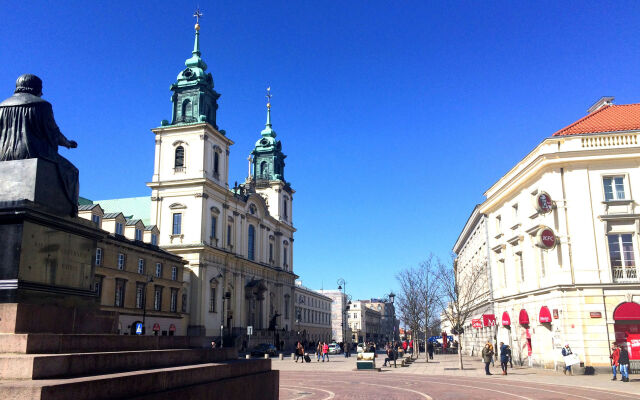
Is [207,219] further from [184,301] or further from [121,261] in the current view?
[121,261]

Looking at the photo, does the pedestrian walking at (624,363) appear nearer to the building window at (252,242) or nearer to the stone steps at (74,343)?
the stone steps at (74,343)

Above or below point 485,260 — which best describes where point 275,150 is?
above

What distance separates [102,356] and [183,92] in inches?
2259

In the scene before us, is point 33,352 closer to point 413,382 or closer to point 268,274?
point 413,382

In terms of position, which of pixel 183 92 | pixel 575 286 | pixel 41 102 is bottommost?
pixel 575 286

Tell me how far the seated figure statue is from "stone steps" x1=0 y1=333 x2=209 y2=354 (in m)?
2.38

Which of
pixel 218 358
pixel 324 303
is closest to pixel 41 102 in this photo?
pixel 218 358

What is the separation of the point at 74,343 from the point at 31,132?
3.87m

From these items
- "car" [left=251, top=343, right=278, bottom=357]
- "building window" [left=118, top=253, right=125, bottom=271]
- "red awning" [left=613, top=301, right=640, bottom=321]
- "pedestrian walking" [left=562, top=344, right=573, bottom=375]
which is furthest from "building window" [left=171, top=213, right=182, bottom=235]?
"red awning" [left=613, top=301, right=640, bottom=321]

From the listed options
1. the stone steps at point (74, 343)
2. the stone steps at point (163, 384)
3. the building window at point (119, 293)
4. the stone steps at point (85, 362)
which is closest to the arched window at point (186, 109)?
the building window at point (119, 293)

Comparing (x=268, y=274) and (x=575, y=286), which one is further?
(x=268, y=274)

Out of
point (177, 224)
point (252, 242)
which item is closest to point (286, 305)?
point (252, 242)

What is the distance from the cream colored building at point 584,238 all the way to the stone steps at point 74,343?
23825mm

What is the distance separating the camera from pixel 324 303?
397 ft
